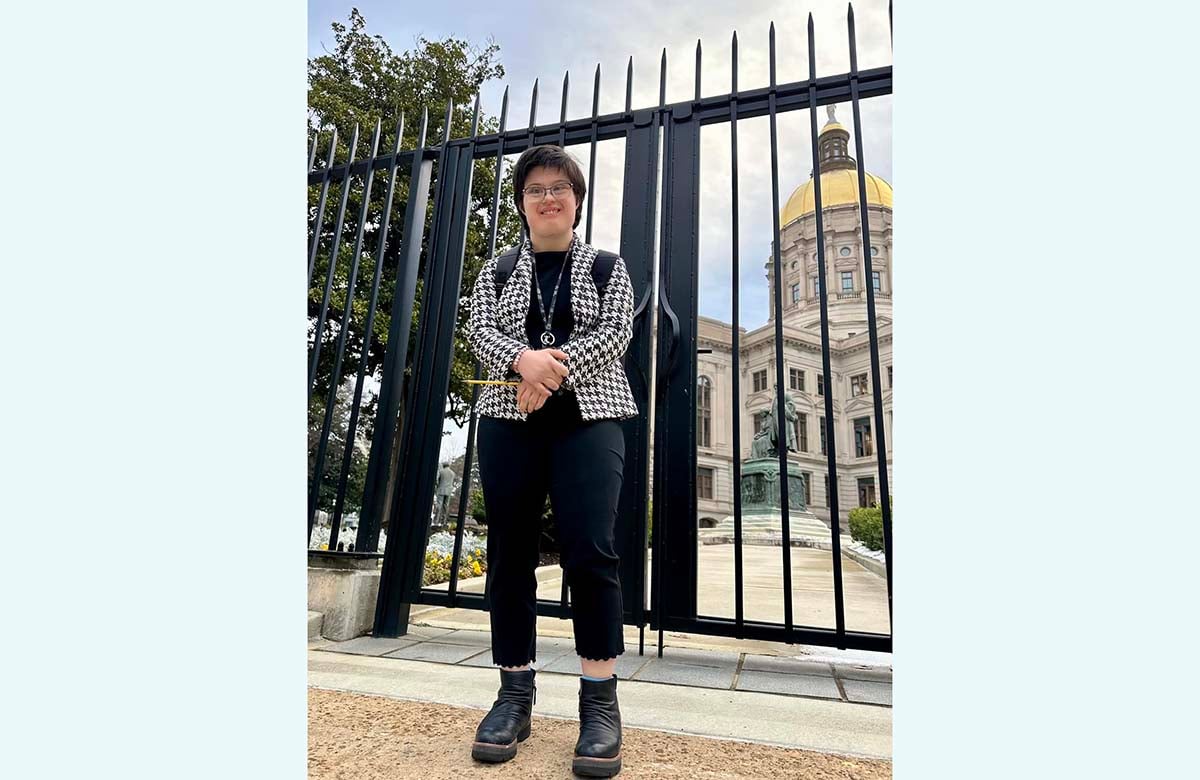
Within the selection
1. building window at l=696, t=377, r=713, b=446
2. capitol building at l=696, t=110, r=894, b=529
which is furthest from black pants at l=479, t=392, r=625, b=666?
building window at l=696, t=377, r=713, b=446

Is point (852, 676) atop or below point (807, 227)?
below

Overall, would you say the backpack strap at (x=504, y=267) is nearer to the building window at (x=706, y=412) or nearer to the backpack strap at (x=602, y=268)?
the backpack strap at (x=602, y=268)

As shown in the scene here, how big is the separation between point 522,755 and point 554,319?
1115 mm

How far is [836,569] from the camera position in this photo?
2512 millimetres

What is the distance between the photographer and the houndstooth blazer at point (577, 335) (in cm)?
168

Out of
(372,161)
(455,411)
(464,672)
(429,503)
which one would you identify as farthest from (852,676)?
(455,411)

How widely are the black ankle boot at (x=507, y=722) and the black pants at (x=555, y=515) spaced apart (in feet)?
0.17

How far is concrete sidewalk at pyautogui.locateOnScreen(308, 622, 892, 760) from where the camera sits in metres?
1.85

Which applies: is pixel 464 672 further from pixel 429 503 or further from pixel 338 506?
pixel 338 506

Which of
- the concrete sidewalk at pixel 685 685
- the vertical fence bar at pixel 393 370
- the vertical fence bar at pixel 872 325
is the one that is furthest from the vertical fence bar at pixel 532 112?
the concrete sidewalk at pixel 685 685

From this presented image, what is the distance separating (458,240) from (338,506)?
155 cm

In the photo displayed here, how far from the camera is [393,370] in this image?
3541 millimetres

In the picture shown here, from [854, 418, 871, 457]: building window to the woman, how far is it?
3583 cm

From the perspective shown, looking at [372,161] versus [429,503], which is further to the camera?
[372,161]
